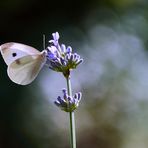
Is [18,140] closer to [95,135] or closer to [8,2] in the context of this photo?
[95,135]

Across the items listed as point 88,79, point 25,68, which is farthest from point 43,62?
point 88,79

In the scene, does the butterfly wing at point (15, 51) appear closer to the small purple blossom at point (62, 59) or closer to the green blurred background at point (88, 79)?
the small purple blossom at point (62, 59)

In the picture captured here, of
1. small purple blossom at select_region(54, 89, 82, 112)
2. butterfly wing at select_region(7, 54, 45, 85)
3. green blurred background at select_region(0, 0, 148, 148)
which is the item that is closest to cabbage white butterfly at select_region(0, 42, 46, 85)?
butterfly wing at select_region(7, 54, 45, 85)

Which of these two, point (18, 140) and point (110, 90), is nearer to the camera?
point (18, 140)

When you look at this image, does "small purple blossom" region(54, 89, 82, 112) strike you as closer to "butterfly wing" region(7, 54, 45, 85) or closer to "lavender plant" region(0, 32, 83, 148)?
"lavender plant" region(0, 32, 83, 148)

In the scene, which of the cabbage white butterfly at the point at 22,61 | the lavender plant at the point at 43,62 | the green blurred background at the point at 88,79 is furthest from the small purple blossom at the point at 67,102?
the green blurred background at the point at 88,79

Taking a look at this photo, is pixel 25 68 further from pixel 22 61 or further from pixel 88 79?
pixel 88 79

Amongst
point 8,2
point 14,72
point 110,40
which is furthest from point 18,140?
point 14,72
